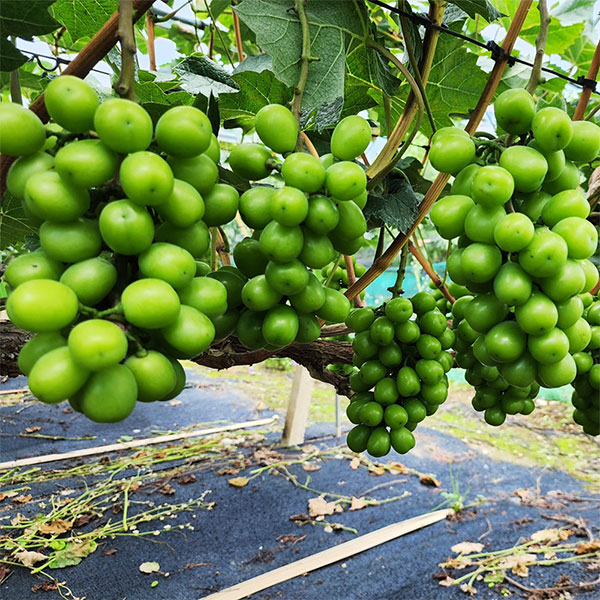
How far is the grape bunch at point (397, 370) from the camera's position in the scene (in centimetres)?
87

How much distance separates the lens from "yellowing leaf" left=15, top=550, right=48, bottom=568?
6.47 feet

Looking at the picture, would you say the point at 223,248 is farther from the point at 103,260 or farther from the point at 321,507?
the point at 321,507

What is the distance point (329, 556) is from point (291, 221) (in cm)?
211

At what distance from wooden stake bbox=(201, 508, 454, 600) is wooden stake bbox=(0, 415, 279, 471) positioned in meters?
1.59

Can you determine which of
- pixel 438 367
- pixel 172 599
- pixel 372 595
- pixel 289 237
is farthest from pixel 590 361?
pixel 172 599

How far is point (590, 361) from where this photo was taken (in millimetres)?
890

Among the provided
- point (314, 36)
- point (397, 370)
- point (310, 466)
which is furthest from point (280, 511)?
point (314, 36)

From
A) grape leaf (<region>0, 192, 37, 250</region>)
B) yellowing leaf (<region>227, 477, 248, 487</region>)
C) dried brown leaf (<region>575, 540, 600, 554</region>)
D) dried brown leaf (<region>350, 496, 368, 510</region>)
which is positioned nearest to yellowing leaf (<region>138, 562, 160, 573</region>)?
yellowing leaf (<region>227, 477, 248, 487</region>)

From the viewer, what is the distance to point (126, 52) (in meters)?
0.38

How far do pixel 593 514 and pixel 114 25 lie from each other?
318 centimetres

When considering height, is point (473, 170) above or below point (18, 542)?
above

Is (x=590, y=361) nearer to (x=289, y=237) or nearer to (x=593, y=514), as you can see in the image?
(x=289, y=237)

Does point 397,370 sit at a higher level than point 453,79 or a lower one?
lower

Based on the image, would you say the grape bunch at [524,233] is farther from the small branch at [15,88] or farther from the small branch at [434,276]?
the small branch at [434,276]
